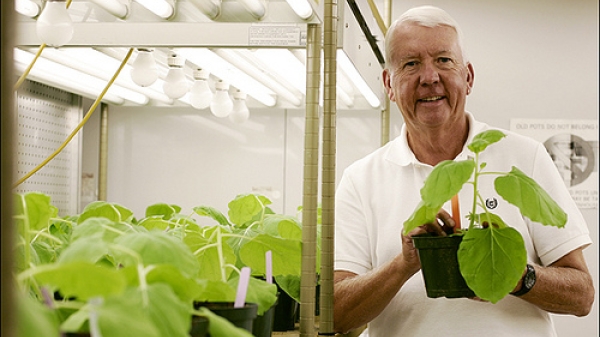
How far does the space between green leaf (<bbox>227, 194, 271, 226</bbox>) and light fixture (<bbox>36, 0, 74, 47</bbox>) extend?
573mm

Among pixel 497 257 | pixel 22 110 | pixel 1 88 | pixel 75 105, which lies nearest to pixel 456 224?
pixel 497 257

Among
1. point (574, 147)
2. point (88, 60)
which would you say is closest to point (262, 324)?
point (88, 60)

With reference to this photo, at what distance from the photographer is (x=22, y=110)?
2127mm

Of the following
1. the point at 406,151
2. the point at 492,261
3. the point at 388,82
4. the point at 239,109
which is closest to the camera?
the point at 492,261

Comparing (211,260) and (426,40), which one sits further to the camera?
(426,40)

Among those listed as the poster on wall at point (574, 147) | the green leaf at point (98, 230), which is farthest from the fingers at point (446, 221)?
the poster on wall at point (574, 147)

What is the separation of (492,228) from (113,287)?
0.68m

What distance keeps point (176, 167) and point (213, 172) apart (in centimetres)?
14

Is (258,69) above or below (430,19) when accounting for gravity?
below

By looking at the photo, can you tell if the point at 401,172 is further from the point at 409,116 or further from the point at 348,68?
the point at 348,68

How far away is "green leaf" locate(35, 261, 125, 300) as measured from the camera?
15.9 inches

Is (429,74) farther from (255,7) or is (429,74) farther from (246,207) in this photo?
(255,7)

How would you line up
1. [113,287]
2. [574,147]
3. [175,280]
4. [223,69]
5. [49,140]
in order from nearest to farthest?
1. [113,287]
2. [175,280]
3. [223,69]
4. [49,140]
5. [574,147]

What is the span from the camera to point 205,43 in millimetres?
1056
